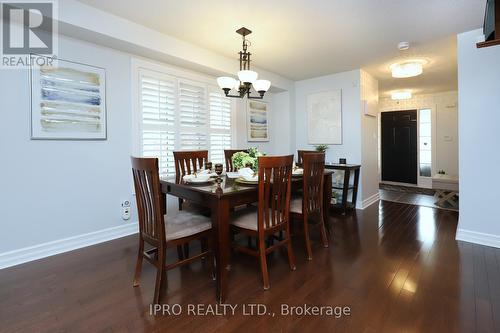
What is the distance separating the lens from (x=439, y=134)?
6.29 m

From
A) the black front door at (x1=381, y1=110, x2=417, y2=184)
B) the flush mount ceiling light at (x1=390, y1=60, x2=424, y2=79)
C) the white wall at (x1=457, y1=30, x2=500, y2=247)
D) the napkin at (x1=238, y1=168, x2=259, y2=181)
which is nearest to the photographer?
the napkin at (x1=238, y1=168, x2=259, y2=181)

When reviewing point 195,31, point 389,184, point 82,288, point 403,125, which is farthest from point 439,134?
point 82,288

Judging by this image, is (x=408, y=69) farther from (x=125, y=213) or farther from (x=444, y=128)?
(x=125, y=213)

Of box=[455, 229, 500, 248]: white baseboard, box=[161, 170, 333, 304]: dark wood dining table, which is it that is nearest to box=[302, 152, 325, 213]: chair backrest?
box=[161, 170, 333, 304]: dark wood dining table

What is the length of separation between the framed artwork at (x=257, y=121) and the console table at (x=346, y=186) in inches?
53.5

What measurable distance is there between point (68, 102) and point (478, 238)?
4.59 metres

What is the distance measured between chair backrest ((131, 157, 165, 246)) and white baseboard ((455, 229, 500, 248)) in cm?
323

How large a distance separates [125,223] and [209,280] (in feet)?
5.18

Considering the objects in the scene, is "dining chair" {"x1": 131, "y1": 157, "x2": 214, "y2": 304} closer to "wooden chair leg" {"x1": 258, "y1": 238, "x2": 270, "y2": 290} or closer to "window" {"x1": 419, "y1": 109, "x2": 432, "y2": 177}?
"wooden chair leg" {"x1": 258, "y1": 238, "x2": 270, "y2": 290}

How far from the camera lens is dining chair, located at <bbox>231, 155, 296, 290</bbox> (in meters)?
1.94

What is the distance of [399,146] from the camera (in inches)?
267

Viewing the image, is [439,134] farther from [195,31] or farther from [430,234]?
[195,31]

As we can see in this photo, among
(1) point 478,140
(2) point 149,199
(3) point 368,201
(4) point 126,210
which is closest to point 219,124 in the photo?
(4) point 126,210

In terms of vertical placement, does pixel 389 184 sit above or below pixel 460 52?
below
